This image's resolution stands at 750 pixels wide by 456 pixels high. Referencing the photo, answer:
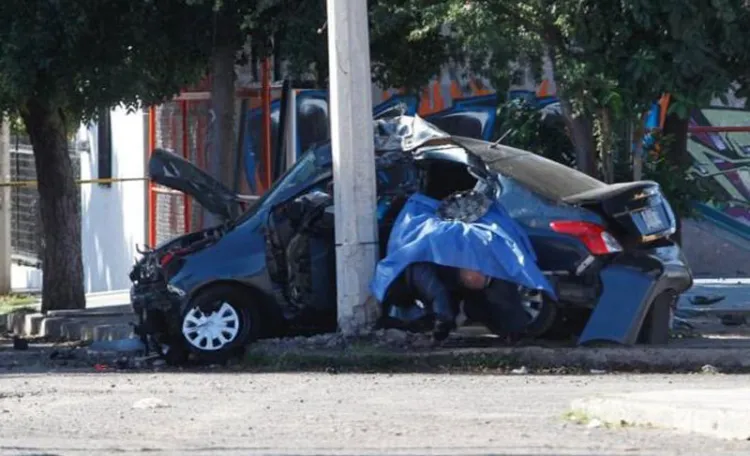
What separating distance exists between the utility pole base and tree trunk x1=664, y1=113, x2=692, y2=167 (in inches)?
186

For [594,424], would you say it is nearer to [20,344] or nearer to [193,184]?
[193,184]

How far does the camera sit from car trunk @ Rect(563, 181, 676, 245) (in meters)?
12.4

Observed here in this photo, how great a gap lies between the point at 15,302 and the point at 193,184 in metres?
10.5

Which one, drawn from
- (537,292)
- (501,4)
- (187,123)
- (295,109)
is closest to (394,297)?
(537,292)

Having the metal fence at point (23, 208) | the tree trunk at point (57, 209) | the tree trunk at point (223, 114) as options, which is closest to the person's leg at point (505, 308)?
Answer: the tree trunk at point (223, 114)

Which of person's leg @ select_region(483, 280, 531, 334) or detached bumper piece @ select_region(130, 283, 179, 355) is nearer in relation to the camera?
person's leg @ select_region(483, 280, 531, 334)

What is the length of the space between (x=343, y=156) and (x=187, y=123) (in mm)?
10157

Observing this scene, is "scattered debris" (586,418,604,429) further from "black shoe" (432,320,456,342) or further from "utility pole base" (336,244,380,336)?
"utility pole base" (336,244,380,336)

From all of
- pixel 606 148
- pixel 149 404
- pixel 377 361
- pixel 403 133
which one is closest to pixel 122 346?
pixel 377 361

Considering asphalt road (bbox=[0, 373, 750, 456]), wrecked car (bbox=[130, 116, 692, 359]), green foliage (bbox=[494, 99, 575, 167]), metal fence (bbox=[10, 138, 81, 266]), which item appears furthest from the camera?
metal fence (bbox=[10, 138, 81, 266])

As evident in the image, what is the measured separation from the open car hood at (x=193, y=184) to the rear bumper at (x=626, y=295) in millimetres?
3436

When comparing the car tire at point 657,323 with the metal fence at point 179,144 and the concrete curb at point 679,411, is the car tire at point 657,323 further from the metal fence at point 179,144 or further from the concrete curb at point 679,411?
the metal fence at point 179,144

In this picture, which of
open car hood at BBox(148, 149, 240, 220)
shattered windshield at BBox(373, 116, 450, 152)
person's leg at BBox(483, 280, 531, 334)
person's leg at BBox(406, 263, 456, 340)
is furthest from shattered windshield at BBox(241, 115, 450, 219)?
person's leg at BBox(483, 280, 531, 334)

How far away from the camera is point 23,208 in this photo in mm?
28203
